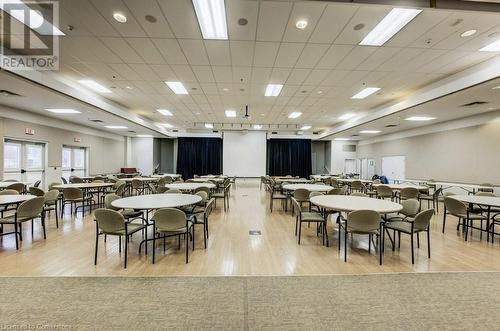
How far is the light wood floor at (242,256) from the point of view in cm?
309

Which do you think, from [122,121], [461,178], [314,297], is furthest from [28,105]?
[461,178]

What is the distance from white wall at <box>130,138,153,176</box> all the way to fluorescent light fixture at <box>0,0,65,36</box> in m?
11.8

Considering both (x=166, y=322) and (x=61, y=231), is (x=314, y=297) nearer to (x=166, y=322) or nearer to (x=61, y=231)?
(x=166, y=322)

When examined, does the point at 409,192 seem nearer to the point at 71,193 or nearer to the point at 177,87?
the point at 177,87

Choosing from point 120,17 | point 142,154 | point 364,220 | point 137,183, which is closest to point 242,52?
point 120,17

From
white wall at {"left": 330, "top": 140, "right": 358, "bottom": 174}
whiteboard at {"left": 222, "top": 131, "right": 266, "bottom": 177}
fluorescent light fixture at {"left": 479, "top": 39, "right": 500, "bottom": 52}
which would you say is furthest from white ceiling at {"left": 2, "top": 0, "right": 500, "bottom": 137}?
white wall at {"left": 330, "top": 140, "right": 358, "bottom": 174}

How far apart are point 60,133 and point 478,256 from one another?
13849mm

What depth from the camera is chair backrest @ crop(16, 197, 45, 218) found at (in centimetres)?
372

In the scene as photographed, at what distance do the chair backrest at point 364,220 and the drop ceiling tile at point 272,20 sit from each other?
3.10 metres

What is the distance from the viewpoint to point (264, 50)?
448 centimetres

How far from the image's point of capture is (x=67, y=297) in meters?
2.41

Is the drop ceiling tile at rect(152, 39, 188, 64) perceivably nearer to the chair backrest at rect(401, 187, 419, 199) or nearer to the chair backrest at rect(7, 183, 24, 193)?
the chair backrest at rect(7, 183, 24, 193)

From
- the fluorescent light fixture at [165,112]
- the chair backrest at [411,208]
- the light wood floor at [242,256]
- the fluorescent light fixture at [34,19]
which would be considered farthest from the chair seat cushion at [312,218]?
the fluorescent light fixture at [165,112]

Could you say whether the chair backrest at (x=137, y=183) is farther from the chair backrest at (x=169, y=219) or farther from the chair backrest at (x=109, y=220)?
the chair backrest at (x=169, y=219)
